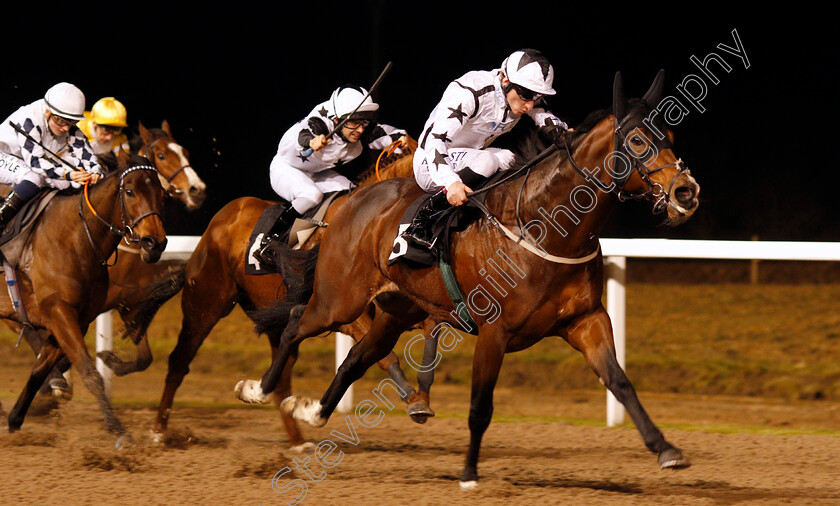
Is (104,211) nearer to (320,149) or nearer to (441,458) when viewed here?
(320,149)

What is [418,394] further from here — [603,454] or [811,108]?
[811,108]

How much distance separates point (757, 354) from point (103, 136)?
546 cm

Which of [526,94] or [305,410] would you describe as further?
[305,410]

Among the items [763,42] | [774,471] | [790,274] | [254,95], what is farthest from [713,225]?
[774,471]

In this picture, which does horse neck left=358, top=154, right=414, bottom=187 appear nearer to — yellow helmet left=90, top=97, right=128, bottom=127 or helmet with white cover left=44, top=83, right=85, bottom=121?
helmet with white cover left=44, top=83, right=85, bottom=121

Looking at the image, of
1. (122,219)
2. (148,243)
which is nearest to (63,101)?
(122,219)

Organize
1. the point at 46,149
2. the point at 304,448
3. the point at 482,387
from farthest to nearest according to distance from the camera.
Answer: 1. the point at 46,149
2. the point at 304,448
3. the point at 482,387

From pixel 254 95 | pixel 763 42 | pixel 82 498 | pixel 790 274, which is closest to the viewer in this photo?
pixel 82 498

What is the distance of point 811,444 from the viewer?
5.22 metres

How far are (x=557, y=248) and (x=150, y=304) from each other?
125 inches

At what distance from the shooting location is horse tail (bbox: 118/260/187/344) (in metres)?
6.11

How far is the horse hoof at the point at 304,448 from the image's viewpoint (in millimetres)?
5309

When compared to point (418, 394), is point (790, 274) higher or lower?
higher

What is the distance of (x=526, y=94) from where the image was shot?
167 inches
